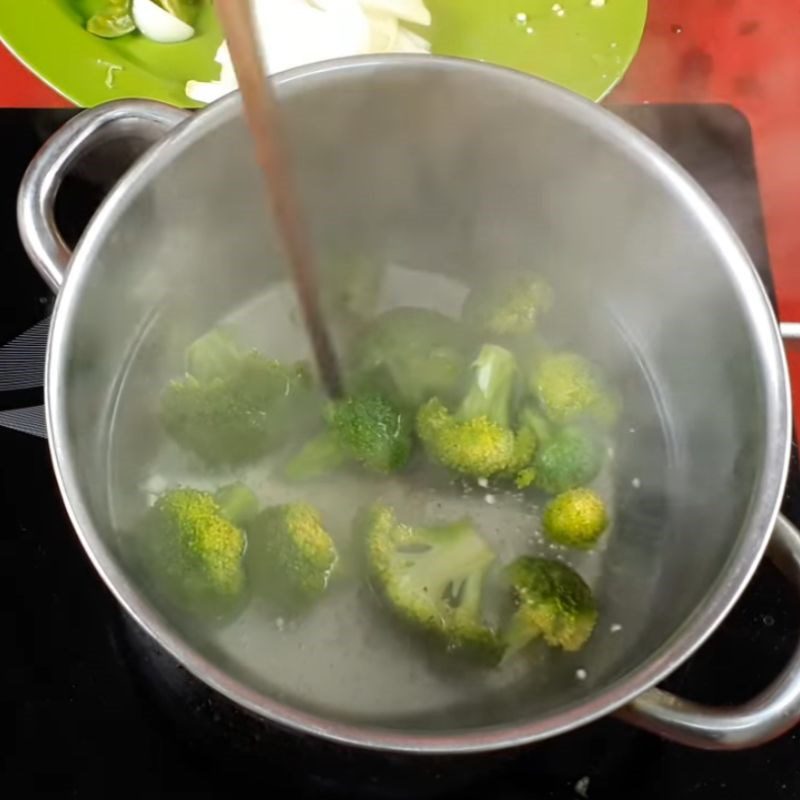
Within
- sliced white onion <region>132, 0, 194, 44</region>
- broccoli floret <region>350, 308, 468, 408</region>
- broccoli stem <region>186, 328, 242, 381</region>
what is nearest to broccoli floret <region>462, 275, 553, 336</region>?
broccoli floret <region>350, 308, 468, 408</region>

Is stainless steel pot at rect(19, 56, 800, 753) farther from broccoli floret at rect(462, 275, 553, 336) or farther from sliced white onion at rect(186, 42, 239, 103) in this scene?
sliced white onion at rect(186, 42, 239, 103)

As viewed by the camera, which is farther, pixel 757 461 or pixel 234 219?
pixel 234 219

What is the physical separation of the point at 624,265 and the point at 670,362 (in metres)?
0.11

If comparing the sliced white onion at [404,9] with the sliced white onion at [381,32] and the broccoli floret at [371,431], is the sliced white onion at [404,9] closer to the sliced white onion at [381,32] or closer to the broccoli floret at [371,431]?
the sliced white onion at [381,32]

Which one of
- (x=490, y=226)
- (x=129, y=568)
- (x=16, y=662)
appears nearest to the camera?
(x=129, y=568)

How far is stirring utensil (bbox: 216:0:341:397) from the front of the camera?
57cm

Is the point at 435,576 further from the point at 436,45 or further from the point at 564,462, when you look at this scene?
the point at 436,45

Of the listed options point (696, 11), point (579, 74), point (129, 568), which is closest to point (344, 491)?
point (129, 568)

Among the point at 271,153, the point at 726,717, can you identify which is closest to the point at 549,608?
the point at 726,717

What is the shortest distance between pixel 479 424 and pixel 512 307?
0.16 m

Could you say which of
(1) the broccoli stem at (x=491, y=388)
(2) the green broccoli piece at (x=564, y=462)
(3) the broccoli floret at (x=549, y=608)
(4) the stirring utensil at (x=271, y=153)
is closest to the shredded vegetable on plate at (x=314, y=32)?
(4) the stirring utensil at (x=271, y=153)

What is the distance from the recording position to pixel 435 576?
0.86 metres

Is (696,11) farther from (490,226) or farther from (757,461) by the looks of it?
(757,461)

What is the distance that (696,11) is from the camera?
1254mm
